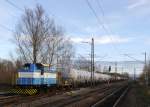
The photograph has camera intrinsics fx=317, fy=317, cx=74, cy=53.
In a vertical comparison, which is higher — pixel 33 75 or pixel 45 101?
pixel 33 75

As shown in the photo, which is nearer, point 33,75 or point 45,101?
point 45,101

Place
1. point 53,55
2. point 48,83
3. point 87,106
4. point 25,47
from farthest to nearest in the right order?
point 53,55
point 25,47
point 48,83
point 87,106

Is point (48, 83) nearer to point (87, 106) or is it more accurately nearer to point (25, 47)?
point (87, 106)

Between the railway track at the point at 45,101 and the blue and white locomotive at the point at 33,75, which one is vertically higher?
the blue and white locomotive at the point at 33,75

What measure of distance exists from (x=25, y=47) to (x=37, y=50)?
7.31 feet

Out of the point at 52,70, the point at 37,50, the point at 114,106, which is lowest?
the point at 114,106

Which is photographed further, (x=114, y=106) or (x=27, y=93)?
(x=27, y=93)

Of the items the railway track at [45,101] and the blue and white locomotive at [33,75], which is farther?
the blue and white locomotive at [33,75]

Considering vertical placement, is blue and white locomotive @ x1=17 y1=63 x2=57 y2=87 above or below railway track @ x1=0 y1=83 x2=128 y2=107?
above

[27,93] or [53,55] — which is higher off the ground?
[53,55]

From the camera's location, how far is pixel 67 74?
49.5m

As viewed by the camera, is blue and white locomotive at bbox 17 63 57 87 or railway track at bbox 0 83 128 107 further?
blue and white locomotive at bbox 17 63 57 87

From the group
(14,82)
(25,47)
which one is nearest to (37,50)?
(25,47)

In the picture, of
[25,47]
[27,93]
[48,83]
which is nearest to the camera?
[27,93]
